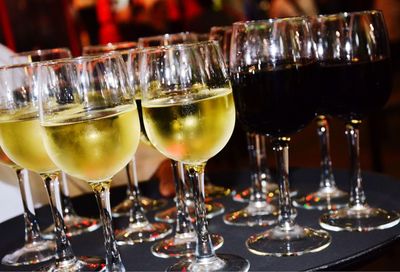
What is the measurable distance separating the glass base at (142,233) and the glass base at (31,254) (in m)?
0.14

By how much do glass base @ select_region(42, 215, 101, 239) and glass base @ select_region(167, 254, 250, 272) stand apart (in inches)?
13.6

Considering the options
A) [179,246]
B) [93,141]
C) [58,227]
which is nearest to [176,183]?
[179,246]

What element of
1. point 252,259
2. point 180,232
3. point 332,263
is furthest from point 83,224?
point 332,263

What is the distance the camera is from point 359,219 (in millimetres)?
1164

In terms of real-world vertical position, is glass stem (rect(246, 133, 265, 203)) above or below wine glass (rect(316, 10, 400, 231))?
below

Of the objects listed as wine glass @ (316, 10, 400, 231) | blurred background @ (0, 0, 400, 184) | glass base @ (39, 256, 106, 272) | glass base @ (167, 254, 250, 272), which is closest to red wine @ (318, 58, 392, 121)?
wine glass @ (316, 10, 400, 231)

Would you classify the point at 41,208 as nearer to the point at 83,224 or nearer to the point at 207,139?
the point at 83,224

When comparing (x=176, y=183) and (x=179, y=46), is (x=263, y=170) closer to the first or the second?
(x=176, y=183)

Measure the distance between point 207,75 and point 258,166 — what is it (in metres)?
0.51

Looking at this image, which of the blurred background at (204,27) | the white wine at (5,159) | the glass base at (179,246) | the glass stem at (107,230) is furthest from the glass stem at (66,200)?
the blurred background at (204,27)

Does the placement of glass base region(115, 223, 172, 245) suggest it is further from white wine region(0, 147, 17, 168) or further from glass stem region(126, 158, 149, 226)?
white wine region(0, 147, 17, 168)

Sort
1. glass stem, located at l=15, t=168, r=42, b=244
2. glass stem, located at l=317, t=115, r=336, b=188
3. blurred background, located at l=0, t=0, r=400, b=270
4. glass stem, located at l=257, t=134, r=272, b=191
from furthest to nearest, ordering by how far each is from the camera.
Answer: blurred background, located at l=0, t=0, r=400, b=270, glass stem, located at l=257, t=134, r=272, b=191, glass stem, located at l=317, t=115, r=336, b=188, glass stem, located at l=15, t=168, r=42, b=244

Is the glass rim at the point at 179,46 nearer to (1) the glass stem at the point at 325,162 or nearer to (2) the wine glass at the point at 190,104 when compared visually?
(2) the wine glass at the point at 190,104

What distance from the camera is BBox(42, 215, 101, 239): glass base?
134 centimetres
